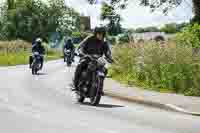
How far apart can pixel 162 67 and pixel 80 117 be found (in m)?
7.91

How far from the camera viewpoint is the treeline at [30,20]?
9294 centimetres

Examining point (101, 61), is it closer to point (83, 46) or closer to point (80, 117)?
point (83, 46)

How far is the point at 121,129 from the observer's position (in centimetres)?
1145

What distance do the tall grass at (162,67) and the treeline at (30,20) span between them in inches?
2649

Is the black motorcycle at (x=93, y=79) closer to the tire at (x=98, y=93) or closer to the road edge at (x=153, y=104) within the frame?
the tire at (x=98, y=93)

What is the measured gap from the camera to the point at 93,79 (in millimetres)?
15961

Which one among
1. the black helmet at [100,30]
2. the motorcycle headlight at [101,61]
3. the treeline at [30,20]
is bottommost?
the treeline at [30,20]

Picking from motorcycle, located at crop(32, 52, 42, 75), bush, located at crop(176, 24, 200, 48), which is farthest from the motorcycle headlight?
motorcycle, located at crop(32, 52, 42, 75)

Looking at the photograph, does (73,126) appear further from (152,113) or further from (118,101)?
(118,101)

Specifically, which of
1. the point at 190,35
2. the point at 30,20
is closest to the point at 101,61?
the point at 190,35

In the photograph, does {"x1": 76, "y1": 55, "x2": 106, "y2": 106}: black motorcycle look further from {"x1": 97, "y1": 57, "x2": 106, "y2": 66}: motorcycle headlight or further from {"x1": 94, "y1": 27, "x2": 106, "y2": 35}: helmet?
{"x1": 94, "y1": 27, "x2": 106, "y2": 35}: helmet

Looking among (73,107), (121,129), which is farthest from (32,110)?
(121,129)

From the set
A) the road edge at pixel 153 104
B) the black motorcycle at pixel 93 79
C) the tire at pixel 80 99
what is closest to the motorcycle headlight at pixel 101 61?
the black motorcycle at pixel 93 79

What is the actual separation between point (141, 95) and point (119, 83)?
524cm
